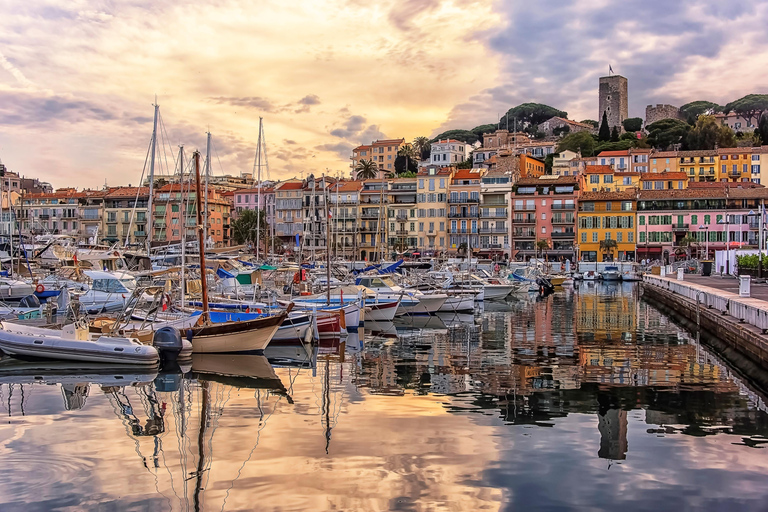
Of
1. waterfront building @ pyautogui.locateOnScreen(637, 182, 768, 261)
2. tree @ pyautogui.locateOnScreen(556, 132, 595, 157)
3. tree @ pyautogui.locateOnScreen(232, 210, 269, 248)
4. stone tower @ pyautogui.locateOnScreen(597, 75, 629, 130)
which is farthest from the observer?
stone tower @ pyautogui.locateOnScreen(597, 75, 629, 130)

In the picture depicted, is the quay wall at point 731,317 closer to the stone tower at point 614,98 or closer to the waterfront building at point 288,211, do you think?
the waterfront building at point 288,211

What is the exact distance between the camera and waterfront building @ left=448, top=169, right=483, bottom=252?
338 ft

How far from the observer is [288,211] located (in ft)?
357

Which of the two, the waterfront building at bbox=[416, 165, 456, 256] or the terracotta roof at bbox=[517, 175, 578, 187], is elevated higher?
the terracotta roof at bbox=[517, 175, 578, 187]

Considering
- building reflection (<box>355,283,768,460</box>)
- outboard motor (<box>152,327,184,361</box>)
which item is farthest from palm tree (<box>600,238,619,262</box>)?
outboard motor (<box>152,327,184,361</box>)

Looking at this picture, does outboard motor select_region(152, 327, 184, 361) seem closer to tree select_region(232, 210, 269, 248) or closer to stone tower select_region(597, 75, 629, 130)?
tree select_region(232, 210, 269, 248)

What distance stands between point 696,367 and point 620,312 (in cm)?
2304

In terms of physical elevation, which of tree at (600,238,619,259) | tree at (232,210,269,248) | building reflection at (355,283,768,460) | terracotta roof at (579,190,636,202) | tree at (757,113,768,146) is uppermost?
tree at (757,113,768,146)

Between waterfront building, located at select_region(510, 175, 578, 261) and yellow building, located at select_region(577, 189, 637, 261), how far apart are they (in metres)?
1.44

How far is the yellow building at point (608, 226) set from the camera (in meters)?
99.2

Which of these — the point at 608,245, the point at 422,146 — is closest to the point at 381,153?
the point at 422,146

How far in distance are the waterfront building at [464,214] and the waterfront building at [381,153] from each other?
170ft

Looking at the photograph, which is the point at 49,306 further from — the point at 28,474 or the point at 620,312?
the point at 620,312

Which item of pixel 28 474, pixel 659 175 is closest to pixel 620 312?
pixel 28 474
